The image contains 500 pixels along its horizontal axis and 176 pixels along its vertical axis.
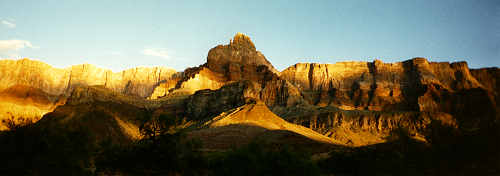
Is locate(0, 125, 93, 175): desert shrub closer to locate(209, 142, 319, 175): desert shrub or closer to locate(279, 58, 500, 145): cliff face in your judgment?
locate(209, 142, 319, 175): desert shrub

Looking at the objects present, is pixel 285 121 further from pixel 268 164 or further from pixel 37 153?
pixel 37 153

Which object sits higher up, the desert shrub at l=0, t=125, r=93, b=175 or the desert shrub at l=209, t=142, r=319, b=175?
the desert shrub at l=0, t=125, r=93, b=175

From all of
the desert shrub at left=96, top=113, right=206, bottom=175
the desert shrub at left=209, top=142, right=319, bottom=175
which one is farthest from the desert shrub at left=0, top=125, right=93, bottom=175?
the desert shrub at left=96, top=113, right=206, bottom=175

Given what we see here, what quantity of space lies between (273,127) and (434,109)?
99805 millimetres

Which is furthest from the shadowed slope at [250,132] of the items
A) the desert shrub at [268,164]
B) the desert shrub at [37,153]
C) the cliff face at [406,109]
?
the desert shrub at [37,153]

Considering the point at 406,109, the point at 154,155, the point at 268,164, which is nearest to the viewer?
the point at 268,164

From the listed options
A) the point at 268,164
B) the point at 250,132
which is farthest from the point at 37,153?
the point at 250,132

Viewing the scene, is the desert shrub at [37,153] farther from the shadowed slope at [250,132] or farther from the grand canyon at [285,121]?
the shadowed slope at [250,132]

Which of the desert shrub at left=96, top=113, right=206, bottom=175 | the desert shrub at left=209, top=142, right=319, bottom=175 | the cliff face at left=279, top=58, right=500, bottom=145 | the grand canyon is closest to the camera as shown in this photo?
the desert shrub at left=209, top=142, right=319, bottom=175

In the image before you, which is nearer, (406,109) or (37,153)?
(37,153)

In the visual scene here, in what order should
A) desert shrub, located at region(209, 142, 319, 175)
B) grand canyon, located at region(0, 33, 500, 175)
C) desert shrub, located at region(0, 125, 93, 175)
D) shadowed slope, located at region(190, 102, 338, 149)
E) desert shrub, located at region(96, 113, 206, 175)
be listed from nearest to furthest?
desert shrub, located at region(0, 125, 93, 175) → desert shrub, located at region(209, 142, 319, 175) → grand canyon, located at region(0, 33, 500, 175) → desert shrub, located at region(96, 113, 206, 175) → shadowed slope, located at region(190, 102, 338, 149)

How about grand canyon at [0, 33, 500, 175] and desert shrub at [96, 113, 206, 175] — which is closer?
grand canyon at [0, 33, 500, 175]

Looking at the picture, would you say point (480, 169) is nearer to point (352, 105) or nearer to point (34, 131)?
point (34, 131)

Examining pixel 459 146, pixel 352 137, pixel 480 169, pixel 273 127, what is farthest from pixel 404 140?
pixel 352 137
